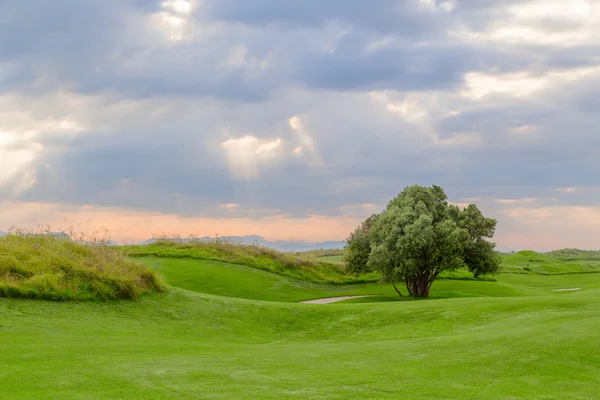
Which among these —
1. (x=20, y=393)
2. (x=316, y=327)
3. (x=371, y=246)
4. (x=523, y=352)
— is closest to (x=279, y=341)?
(x=316, y=327)

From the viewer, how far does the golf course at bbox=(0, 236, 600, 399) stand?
10.9m

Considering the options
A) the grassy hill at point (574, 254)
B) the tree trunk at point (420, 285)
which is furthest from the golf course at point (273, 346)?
the grassy hill at point (574, 254)

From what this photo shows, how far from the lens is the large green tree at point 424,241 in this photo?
39469mm

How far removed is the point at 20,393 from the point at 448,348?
11002 millimetres

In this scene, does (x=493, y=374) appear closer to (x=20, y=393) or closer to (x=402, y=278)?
(x=20, y=393)

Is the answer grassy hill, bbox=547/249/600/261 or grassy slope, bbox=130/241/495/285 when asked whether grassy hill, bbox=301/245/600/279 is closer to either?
grassy slope, bbox=130/241/495/285

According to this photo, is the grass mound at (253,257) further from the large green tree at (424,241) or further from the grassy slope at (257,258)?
the large green tree at (424,241)

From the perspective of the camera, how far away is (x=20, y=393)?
1008 centimetres

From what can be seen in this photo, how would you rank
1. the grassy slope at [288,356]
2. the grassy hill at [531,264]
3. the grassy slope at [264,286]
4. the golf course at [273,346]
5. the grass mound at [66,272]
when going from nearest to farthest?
the grassy slope at [288,356], the golf course at [273,346], the grass mound at [66,272], the grassy slope at [264,286], the grassy hill at [531,264]

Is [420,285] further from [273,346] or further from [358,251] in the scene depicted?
[273,346]

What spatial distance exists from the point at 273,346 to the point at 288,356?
4063mm

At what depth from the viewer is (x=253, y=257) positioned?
186 feet

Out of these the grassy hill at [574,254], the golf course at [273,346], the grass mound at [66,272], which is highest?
the grass mound at [66,272]

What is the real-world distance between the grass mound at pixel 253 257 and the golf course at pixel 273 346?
2582 cm
